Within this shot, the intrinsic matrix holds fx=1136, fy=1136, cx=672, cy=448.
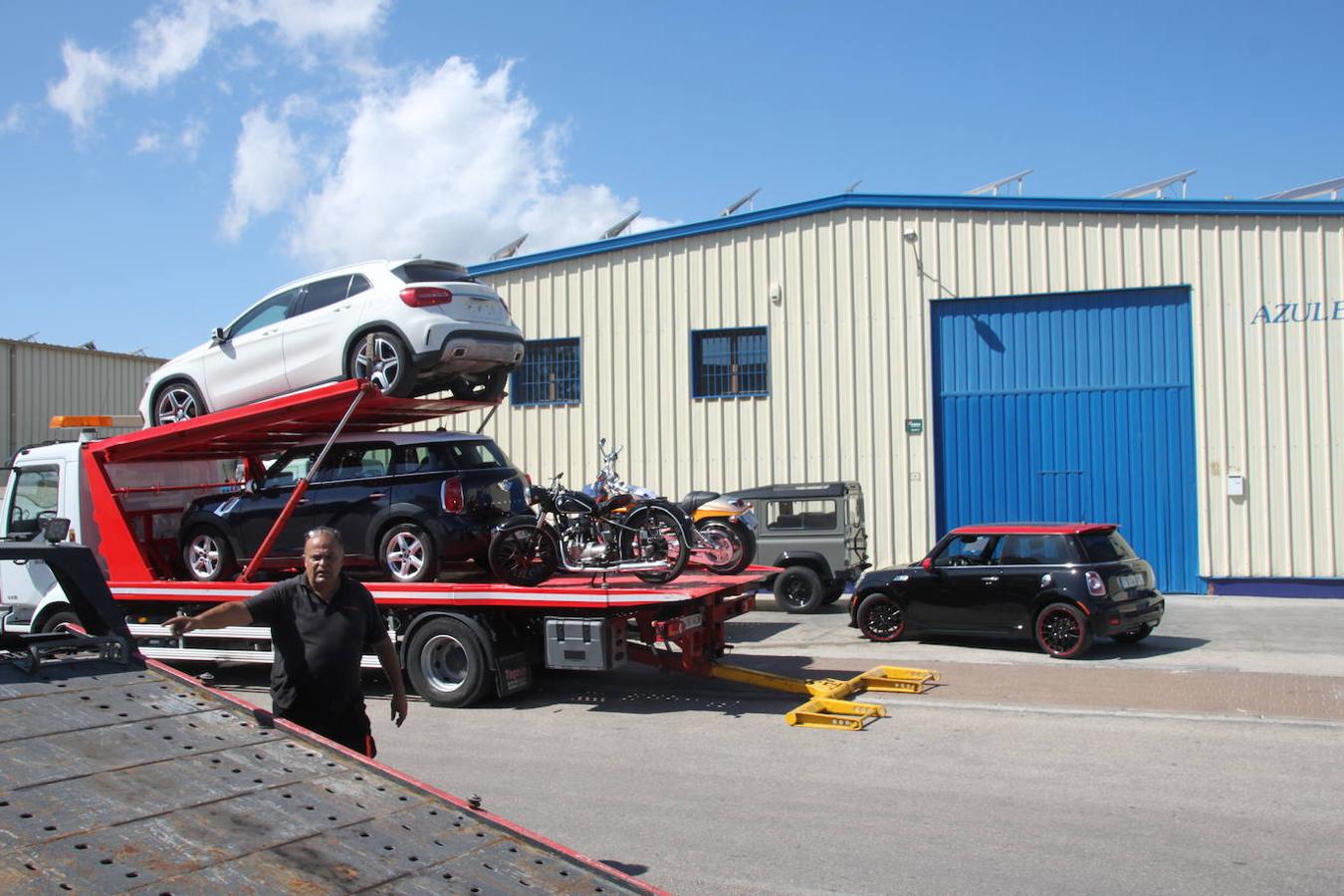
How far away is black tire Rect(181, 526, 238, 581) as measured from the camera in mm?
11656

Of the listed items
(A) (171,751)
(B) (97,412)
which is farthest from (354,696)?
(B) (97,412)

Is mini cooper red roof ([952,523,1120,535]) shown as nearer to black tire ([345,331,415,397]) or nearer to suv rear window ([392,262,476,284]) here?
suv rear window ([392,262,476,284])

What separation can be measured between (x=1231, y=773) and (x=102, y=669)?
686 centimetres

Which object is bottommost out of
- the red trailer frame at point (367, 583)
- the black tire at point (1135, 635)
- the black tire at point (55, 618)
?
the black tire at point (1135, 635)

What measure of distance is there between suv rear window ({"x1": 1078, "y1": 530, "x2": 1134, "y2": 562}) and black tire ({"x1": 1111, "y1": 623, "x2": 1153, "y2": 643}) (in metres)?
0.88

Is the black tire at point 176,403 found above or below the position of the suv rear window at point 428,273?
below

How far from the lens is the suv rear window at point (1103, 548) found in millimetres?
12516

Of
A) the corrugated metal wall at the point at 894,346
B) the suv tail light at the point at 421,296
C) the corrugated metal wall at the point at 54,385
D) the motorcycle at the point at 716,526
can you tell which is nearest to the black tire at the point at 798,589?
the corrugated metal wall at the point at 894,346

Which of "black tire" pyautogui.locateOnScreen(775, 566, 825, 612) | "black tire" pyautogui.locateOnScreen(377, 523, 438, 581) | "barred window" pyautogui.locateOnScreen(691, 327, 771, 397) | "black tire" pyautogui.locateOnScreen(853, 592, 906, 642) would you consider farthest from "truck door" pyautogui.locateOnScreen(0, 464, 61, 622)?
"barred window" pyautogui.locateOnScreen(691, 327, 771, 397)

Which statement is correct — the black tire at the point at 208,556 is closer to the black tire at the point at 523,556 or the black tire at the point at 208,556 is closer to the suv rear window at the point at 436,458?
the suv rear window at the point at 436,458

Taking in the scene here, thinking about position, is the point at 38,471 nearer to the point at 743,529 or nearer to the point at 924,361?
the point at 743,529

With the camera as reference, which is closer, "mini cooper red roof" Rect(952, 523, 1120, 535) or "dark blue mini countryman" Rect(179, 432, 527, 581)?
"dark blue mini countryman" Rect(179, 432, 527, 581)

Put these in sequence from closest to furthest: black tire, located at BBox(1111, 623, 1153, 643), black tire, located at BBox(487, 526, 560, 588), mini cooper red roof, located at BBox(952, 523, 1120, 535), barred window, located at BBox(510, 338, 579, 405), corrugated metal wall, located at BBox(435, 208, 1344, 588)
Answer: black tire, located at BBox(487, 526, 560, 588) < mini cooper red roof, located at BBox(952, 523, 1120, 535) < black tire, located at BBox(1111, 623, 1153, 643) < corrugated metal wall, located at BBox(435, 208, 1344, 588) < barred window, located at BBox(510, 338, 579, 405)

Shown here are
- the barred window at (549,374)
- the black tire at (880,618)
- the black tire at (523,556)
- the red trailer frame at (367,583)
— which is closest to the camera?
the red trailer frame at (367,583)
